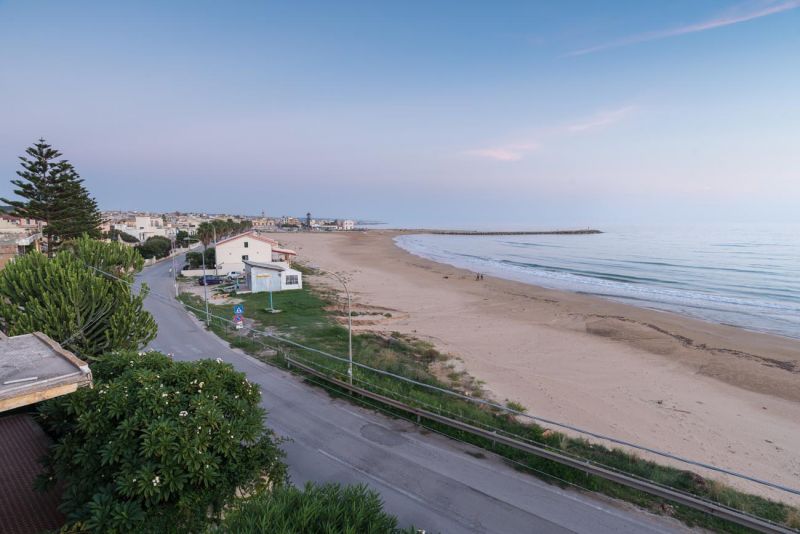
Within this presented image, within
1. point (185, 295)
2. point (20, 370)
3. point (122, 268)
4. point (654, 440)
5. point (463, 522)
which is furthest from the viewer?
point (185, 295)

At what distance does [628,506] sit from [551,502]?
1.85 m

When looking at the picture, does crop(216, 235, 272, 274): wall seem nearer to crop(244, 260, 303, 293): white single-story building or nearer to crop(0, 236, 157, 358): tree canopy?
crop(244, 260, 303, 293): white single-story building

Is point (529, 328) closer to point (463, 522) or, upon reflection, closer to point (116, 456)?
point (463, 522)

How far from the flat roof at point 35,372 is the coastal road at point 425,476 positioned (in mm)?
6467

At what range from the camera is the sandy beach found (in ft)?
51.3

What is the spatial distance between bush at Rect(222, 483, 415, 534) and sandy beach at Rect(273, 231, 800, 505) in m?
13.1

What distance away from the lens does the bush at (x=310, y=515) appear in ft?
15.5

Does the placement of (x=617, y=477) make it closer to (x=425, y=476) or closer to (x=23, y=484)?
(x=425, y=476)

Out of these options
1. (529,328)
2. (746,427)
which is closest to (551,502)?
(746,427)

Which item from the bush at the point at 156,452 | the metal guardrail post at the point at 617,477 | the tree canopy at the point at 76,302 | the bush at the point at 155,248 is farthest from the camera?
the bush at the point at 155,248

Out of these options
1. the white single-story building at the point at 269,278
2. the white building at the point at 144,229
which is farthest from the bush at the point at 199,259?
the white building at the point at 144,229

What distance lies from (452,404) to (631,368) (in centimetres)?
1353

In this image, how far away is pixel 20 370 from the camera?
603 cm

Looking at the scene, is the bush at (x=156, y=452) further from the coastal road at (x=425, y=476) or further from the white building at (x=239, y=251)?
the white building at (x=239, y=251)
